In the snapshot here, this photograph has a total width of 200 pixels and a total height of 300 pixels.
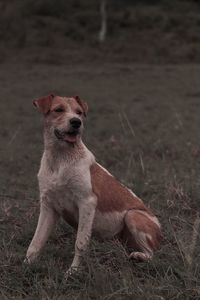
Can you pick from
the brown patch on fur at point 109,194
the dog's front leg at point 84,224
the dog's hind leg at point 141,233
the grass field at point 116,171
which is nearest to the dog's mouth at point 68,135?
the brown patch on fur at point 109,194

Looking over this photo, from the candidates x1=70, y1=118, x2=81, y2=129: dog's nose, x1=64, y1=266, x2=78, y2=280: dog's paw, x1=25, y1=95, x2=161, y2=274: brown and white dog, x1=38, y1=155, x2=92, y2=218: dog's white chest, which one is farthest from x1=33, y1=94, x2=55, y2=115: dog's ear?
x1=64, y1=266, x2=78, y2=280: dog's paw

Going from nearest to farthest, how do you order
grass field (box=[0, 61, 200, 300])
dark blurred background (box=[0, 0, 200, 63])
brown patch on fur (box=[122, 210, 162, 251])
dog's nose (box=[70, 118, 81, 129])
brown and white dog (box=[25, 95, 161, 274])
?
1. grass field (box=[0, 61, 200, 300])
2. dog's nose (box=[70, 118, 81, 129])
3. brown and white dog (box=[25, 95, 161, 274])
4. brown patch on fur (box=[122, 210, 162, 251])
5. dark blurred background (box=[0, 0, 200, 63])

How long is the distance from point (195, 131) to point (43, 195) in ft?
24.0

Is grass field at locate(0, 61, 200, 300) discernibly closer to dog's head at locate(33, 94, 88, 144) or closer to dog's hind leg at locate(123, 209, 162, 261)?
dog's hind leg at locate(123, 209, 162, 261)

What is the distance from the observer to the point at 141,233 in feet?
15.0

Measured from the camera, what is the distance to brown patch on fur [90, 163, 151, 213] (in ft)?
15.1

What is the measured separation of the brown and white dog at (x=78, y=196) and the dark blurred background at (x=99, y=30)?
18.0m

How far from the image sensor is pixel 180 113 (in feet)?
44.3

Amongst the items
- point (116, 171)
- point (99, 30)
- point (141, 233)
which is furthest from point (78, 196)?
point (99, 30)

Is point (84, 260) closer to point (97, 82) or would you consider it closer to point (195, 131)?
point (195, 131)

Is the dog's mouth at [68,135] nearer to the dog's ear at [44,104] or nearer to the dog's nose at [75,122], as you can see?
the dog's nose at [75,122]

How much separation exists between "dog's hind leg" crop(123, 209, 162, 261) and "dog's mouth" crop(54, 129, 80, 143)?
701mm

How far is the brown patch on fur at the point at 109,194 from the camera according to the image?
4602mm

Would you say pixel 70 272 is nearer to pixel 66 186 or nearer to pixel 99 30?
pixel 66 186
